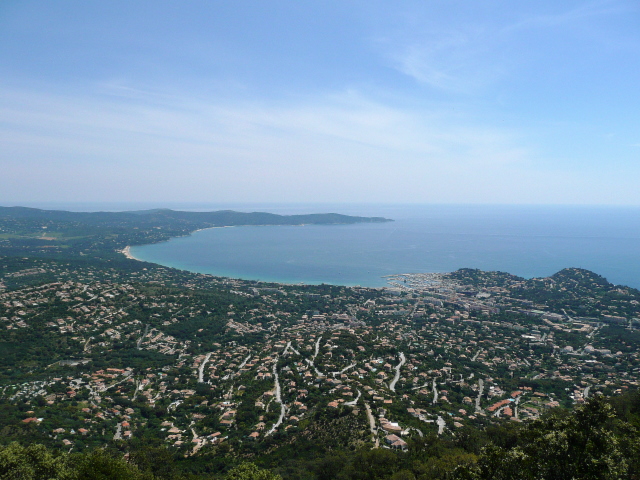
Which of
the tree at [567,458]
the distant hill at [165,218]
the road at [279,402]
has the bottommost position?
the road at [279,402]

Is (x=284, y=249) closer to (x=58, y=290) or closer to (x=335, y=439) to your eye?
(x=58, y=290)

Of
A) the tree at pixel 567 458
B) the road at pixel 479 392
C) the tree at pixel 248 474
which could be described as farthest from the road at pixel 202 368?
the tree at pixel 567 458

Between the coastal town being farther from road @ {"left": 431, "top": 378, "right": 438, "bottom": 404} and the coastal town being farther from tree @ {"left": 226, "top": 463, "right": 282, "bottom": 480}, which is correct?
tree @ {"left": 226, "top": 463, "right": 282, "bottom": 480}

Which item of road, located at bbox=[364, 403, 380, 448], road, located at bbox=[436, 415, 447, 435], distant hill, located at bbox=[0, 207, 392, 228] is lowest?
road, located at bbox=[436, 415, 447, 435]

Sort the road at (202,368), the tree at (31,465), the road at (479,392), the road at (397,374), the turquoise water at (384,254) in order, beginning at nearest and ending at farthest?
the tree at (31,465) → the road at (479,392) → the road at (397,374) → the road at (202,368) → the turquoise water at (384,254)

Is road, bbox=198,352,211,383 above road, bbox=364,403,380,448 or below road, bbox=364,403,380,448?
below

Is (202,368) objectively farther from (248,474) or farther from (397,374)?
(248,474)

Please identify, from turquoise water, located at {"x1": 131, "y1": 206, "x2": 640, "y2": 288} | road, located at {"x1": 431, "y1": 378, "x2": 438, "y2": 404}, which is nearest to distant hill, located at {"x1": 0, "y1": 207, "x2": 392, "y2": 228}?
turquoise water, located at {"x1": 131, "y1": 206, "x2": 640, "y2": 288}

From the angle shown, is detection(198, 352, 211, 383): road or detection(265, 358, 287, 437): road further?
detection(198, 352, 211, 383): road

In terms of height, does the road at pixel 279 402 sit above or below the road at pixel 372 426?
below

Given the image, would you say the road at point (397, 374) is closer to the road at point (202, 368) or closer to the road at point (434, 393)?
the road at point (434, 393)
